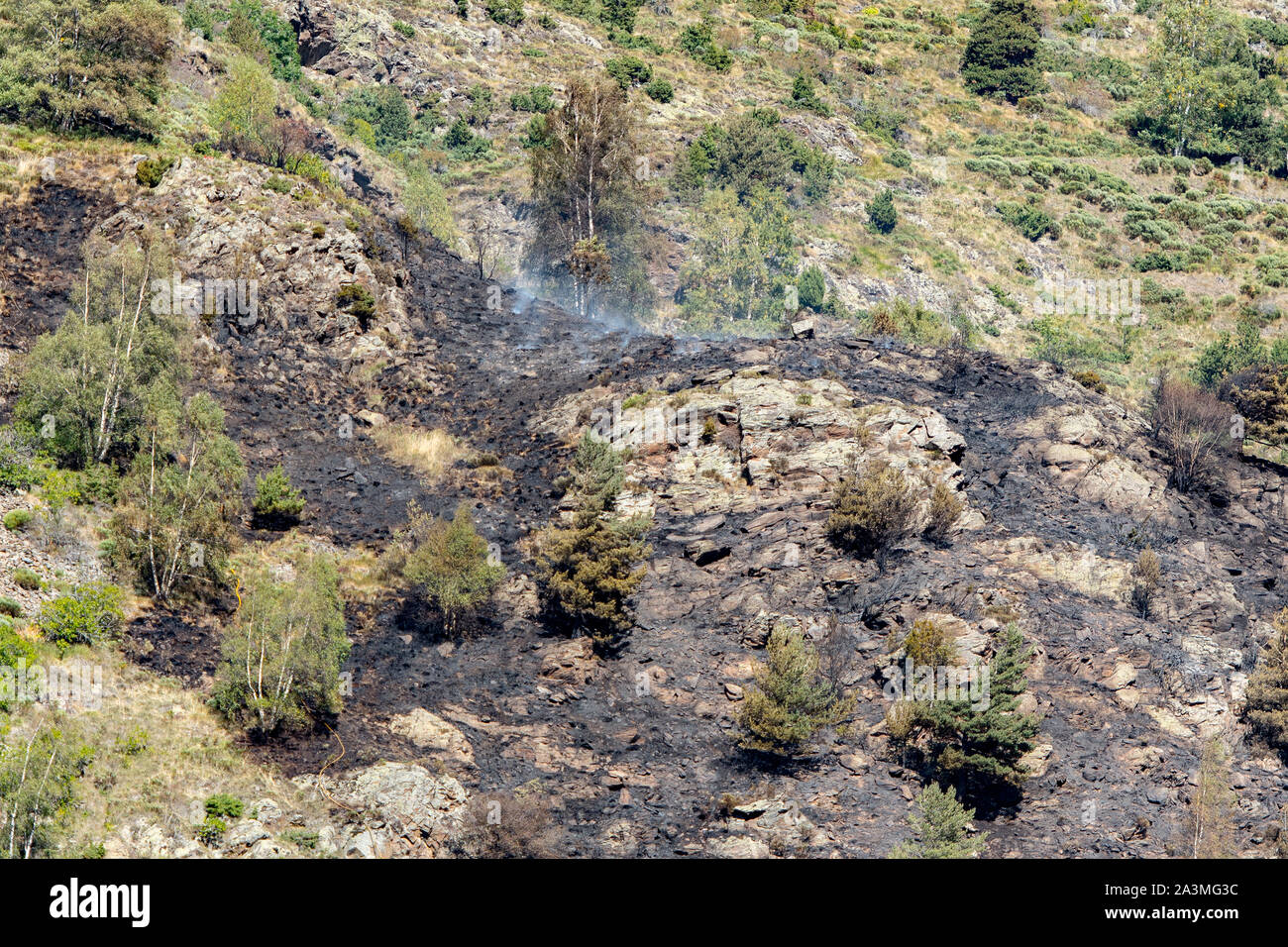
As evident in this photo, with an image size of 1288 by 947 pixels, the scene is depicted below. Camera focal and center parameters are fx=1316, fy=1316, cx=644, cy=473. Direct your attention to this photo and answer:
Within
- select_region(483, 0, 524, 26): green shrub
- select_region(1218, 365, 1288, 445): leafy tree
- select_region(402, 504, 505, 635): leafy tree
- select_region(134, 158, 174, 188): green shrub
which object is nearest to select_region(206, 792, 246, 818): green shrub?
select_region(402, 504, 505, 635): leafy tree

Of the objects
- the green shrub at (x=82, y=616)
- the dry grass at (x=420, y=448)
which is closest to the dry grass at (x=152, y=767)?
the green shrub at (x=82, y=616)

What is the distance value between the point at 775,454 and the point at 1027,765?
1624 centimetres

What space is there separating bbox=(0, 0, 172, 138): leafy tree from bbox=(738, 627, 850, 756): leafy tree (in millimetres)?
43398

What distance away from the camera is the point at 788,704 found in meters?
42.8

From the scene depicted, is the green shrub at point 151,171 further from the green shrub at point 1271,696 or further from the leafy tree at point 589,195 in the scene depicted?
the green shrub at point 1271,696

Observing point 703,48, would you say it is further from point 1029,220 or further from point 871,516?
point 871,516

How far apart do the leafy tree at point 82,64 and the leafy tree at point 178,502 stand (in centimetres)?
2232

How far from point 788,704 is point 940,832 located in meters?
6.26

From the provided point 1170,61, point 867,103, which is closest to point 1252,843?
point 867,103

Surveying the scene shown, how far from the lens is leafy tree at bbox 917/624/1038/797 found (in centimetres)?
4209

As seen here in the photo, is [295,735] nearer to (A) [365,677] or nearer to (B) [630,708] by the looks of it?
(A) [365,677]

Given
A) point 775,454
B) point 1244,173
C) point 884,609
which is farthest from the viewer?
point 1244,173

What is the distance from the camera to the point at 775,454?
175 ft

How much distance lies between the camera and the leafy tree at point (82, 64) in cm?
6406
